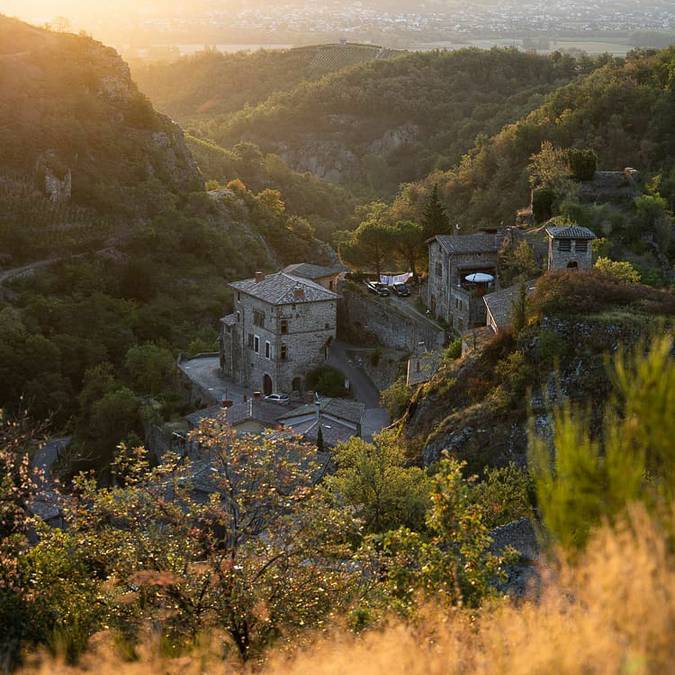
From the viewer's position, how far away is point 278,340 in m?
36.8

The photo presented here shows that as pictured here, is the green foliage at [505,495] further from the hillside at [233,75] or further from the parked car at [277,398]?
the hillside at [233,75]

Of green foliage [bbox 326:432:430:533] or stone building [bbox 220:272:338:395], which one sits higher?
green foliage [bbox 326:432:430:533]

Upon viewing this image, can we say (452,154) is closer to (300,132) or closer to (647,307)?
(300,132)

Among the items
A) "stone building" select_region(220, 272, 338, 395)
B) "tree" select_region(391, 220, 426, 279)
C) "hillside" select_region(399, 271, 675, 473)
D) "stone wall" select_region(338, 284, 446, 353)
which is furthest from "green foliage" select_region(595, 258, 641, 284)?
"tree" select_region(391, 220, 426, 279)

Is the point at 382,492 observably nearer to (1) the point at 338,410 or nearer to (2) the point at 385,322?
(1) the point at 338,410

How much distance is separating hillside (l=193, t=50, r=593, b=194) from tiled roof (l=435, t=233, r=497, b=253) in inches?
2190

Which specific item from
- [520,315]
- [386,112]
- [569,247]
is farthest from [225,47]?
[520,315]

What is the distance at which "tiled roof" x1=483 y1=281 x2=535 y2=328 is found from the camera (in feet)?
90.0

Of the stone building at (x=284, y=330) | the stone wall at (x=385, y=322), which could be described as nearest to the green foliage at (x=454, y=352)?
the stone wall at (x=385, y=322)

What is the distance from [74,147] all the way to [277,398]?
1305 inches

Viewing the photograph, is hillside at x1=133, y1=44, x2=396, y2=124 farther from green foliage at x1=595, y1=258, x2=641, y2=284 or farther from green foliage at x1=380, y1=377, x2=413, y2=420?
green foliage at x1=595, y1=258, x2=641, y2=284

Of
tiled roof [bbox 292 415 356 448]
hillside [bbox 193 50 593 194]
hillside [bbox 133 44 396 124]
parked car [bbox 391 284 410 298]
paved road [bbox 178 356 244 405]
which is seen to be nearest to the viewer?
tiled roof [bbox 292 415 356 448]

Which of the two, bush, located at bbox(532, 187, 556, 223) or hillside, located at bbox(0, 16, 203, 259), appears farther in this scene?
hillside, located at bbox(0, 16, 203, 259)

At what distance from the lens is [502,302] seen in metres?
29.6
